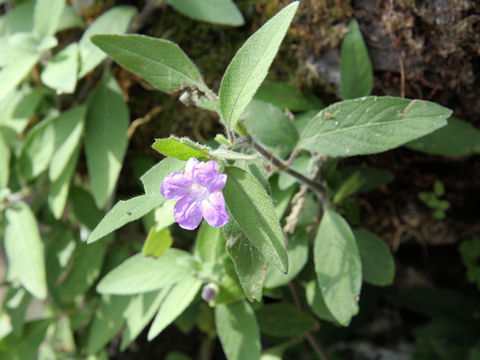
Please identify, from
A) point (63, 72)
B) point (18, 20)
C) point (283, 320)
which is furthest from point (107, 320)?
point (18, 20)

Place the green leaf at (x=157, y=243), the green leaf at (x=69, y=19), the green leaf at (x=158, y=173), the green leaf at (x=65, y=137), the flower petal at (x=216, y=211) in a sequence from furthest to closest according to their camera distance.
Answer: the green leaf at (x=69, y=19), the green leaf at (x=65, y=137), the green leaf at (x=157, y=243), the green leaf at (x=158, y=173), the flower petal at (x=216, y=211)

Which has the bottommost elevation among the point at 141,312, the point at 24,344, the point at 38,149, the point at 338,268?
the point at 24,344

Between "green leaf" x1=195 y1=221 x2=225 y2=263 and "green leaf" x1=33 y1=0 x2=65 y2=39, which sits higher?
"green leaf" x1=33 y1=0 x2=65 y2=39

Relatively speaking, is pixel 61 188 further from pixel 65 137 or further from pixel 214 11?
pixel 214 11

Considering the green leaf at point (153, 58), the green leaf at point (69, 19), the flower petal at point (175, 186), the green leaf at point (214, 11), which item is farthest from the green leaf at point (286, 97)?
the green leaf at point (69, 19)

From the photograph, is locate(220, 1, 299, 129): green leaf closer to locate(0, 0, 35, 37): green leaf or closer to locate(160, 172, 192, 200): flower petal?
locate(160, 172, 192, 200): flower petal

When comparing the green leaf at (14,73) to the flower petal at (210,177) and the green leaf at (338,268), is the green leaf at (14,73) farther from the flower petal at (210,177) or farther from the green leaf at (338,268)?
the green leaf at (338,268)

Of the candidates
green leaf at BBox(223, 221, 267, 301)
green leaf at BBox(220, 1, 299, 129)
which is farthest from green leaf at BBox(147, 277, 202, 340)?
green leaf at BBox(220, 1, 299, 129)
